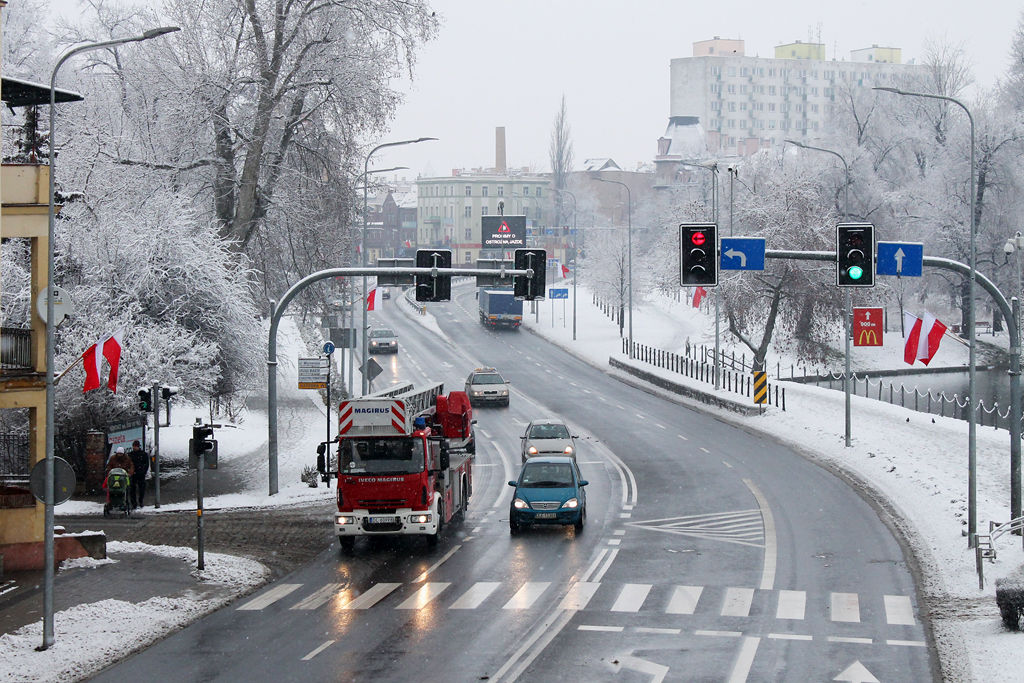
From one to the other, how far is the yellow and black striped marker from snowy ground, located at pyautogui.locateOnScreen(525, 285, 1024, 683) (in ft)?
1.93

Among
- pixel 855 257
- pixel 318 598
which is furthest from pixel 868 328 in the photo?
pixel 318 598

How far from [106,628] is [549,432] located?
707 inches

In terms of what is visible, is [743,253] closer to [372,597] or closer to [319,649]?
[372,597]

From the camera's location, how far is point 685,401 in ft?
159

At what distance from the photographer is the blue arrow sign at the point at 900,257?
19938 mm

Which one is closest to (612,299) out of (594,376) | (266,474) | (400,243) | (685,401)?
(594,376)

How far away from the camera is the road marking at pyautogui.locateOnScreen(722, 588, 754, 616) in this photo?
685 inches

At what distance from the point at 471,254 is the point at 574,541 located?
127 meters

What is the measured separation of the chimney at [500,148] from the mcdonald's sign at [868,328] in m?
124

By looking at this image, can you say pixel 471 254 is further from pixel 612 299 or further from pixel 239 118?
pixel 239 118

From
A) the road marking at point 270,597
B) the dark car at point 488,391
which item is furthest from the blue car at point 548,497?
the dark car at point 488,391

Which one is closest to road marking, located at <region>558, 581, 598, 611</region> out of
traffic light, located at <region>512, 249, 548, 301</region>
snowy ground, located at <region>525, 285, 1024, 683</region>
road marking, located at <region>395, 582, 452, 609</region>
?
road marking, located at <region>395, 582, 452, 609</region>

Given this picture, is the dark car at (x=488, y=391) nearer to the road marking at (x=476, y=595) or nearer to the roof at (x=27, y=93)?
the roof at (x=27, y=93)

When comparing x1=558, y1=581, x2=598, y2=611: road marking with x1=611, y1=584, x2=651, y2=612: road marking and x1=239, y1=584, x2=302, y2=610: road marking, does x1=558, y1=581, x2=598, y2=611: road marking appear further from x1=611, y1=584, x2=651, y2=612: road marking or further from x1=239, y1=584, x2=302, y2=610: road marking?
x1=239, y1=584, x2=302, y2=610: road marking
